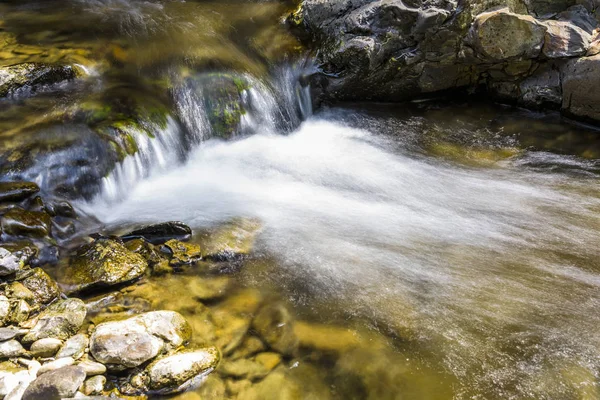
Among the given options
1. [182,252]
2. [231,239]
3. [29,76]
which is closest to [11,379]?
[182,252]

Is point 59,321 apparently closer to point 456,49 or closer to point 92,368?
point 92,368

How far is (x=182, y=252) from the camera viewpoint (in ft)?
15.5

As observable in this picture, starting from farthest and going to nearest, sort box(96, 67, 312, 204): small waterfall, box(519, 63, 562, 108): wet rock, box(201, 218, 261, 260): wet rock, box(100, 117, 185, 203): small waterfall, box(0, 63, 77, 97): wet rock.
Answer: box(519, 63, 562, 108): wet rock < box(0, 63, 77, 97): wet rock < box(96, 67, 312, 204): small waterfall < box(100, 117, 185, 203): small waterfall < box(201, 218, 261, 260): wet rock

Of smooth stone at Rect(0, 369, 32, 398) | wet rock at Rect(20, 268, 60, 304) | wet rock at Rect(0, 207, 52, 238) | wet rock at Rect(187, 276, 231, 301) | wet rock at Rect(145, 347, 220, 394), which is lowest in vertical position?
wet rock at Rect(145, 347, 220, 394)

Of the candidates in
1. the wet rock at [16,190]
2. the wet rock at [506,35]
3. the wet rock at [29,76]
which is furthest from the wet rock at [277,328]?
the wet rock at [506,35]

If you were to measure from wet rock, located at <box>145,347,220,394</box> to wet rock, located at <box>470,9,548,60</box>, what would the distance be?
6.11m

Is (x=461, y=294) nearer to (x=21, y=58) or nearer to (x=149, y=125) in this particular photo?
(x=149, y=125)

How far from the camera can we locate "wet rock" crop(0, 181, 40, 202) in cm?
484

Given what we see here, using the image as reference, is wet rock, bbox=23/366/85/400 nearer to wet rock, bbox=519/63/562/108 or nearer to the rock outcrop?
the rock outcrop

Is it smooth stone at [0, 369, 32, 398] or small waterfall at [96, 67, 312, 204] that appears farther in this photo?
small waterfall at [96, 67, 312, 204]

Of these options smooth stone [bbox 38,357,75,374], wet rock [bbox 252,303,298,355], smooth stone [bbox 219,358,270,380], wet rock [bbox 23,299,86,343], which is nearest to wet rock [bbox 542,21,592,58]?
wet rock [bbox 252,303,298,355]

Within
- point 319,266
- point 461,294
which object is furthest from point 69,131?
point 461,294

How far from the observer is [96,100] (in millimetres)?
6168

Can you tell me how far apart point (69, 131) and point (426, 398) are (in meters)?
4.99
